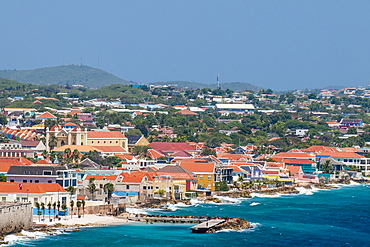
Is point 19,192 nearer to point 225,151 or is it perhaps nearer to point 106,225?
point 106,225

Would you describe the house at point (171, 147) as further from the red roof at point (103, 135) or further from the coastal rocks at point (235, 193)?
the coastal rocks at point (235, 193)

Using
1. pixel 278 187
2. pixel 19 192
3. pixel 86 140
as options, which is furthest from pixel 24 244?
pixel 86 140

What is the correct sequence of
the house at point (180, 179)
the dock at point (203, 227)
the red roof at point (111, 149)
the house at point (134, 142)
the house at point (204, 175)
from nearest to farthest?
the dock at point (203, 227) → the house at point (180, 179) → the house at point (204, 175) → the red roof at point (111, 149) → the house at point (134, 142)

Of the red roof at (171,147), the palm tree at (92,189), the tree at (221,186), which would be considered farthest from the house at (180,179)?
the red roof at (171,147)

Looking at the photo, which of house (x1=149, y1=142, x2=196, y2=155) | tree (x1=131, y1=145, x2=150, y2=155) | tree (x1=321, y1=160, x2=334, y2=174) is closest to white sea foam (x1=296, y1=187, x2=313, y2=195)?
tree (x1=321, y1=160, x2=334, y2=174)

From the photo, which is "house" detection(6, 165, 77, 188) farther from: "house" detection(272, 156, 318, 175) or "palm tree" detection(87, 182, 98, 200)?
"house" detection(272, 156, 318, 175)

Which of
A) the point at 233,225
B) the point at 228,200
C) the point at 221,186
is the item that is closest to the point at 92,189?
the point at 233,225

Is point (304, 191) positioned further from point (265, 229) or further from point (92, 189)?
point (265, 229)

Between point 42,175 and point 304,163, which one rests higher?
point 304,163
